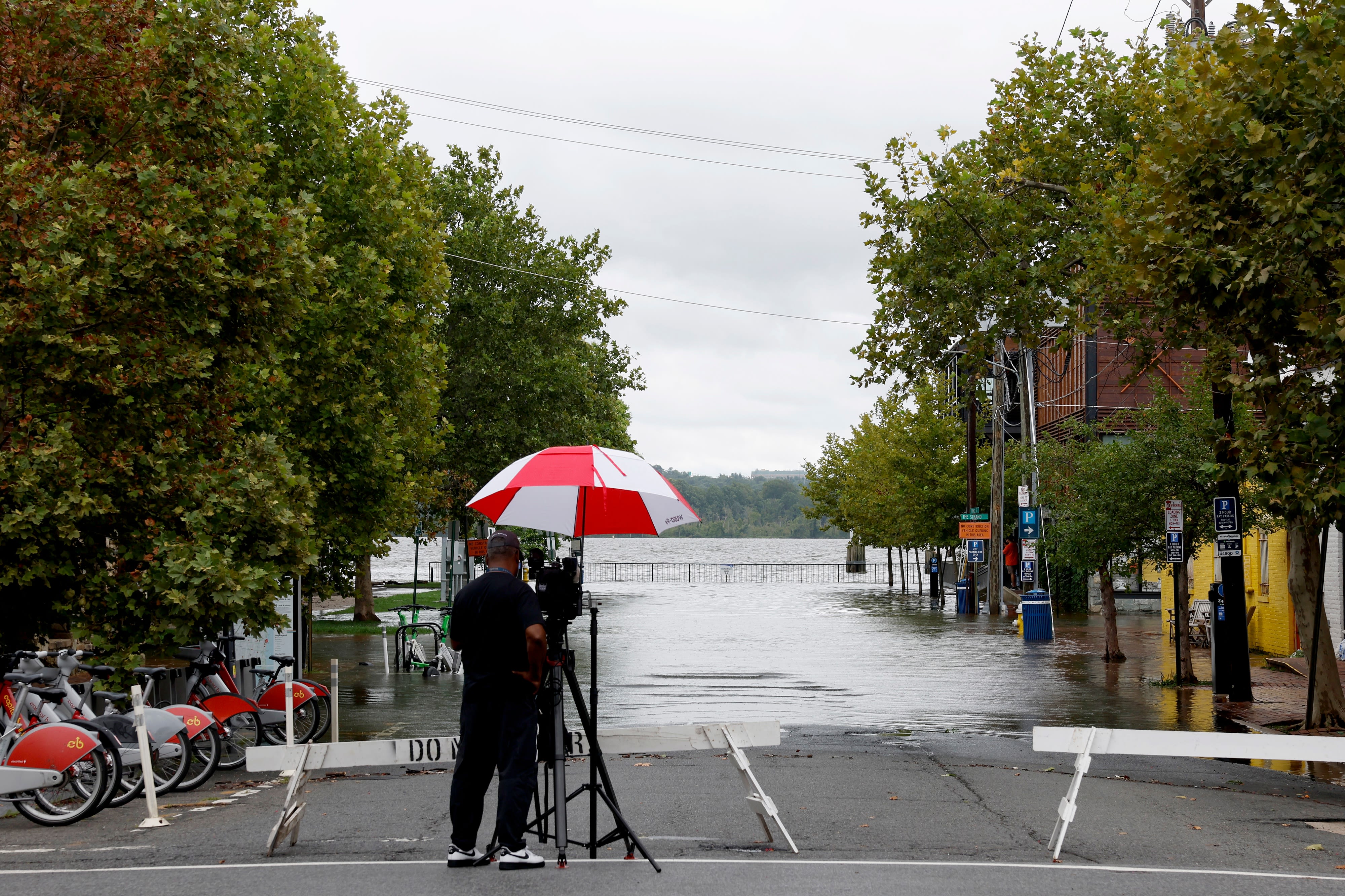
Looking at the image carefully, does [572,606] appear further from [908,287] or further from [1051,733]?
[908,287]

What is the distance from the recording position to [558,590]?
24.6 feet

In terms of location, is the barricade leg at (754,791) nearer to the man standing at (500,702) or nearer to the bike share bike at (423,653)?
the man standing at (500,702)

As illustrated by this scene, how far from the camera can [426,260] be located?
62.7 feet

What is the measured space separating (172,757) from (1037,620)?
22.1 m

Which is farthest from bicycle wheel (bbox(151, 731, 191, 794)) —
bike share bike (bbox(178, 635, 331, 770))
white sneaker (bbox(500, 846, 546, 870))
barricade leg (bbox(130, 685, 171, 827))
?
white sneaker (bbox(500, 846, 546, 870))

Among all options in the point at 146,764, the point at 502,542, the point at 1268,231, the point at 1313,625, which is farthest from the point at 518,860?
the point at 1313,625

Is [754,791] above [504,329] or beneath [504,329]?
beneath

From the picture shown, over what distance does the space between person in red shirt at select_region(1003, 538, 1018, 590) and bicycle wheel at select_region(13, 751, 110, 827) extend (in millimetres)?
35560

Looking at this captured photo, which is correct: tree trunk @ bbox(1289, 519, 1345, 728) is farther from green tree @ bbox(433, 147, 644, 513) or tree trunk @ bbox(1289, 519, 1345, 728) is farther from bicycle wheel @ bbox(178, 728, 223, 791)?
green tree @ bbox(433, 147, 644, 513)

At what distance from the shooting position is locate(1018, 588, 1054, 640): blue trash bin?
29.3 metres

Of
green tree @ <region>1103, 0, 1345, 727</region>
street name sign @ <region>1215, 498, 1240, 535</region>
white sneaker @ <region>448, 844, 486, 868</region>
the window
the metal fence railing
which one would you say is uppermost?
green tree @ <region>1103, 0, 1345, 727</region>

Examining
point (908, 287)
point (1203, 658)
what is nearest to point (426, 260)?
point (908, 287)

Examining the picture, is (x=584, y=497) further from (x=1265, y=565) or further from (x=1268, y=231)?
(x=1265, y=565)

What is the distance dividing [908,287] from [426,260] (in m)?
6.84
